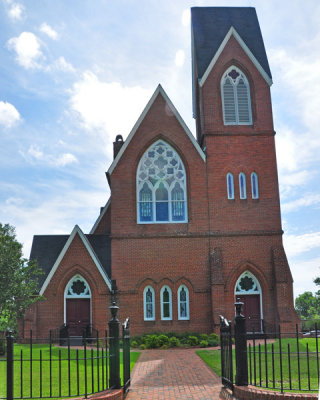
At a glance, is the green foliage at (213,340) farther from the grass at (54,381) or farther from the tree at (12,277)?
the tree at (12,277)

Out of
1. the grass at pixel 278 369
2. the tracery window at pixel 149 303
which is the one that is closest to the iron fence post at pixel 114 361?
the grass at pixel 278 369

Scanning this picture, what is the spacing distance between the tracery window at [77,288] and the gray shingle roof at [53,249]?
139cm

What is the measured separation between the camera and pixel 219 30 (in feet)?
102

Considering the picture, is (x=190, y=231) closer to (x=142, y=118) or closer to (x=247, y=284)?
(x=247, y=284)

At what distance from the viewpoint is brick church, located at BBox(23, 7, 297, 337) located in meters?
25.7

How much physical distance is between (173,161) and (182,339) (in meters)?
9.83

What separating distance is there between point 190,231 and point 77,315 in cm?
751

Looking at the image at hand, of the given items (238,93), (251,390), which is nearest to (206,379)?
(251,390)

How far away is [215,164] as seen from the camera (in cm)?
2764

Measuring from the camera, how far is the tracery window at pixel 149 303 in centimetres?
2592

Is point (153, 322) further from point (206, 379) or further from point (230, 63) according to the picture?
point (230, 63)

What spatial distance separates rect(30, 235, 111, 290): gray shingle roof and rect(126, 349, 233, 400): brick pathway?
922 centimetres

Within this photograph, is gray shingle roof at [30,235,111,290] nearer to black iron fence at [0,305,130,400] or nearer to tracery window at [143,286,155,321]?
tracery window at [143,286,155,321]

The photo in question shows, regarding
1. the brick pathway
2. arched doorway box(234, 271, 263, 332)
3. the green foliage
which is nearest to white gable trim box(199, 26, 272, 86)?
arched doorway box(234, 271, 263, 332)
